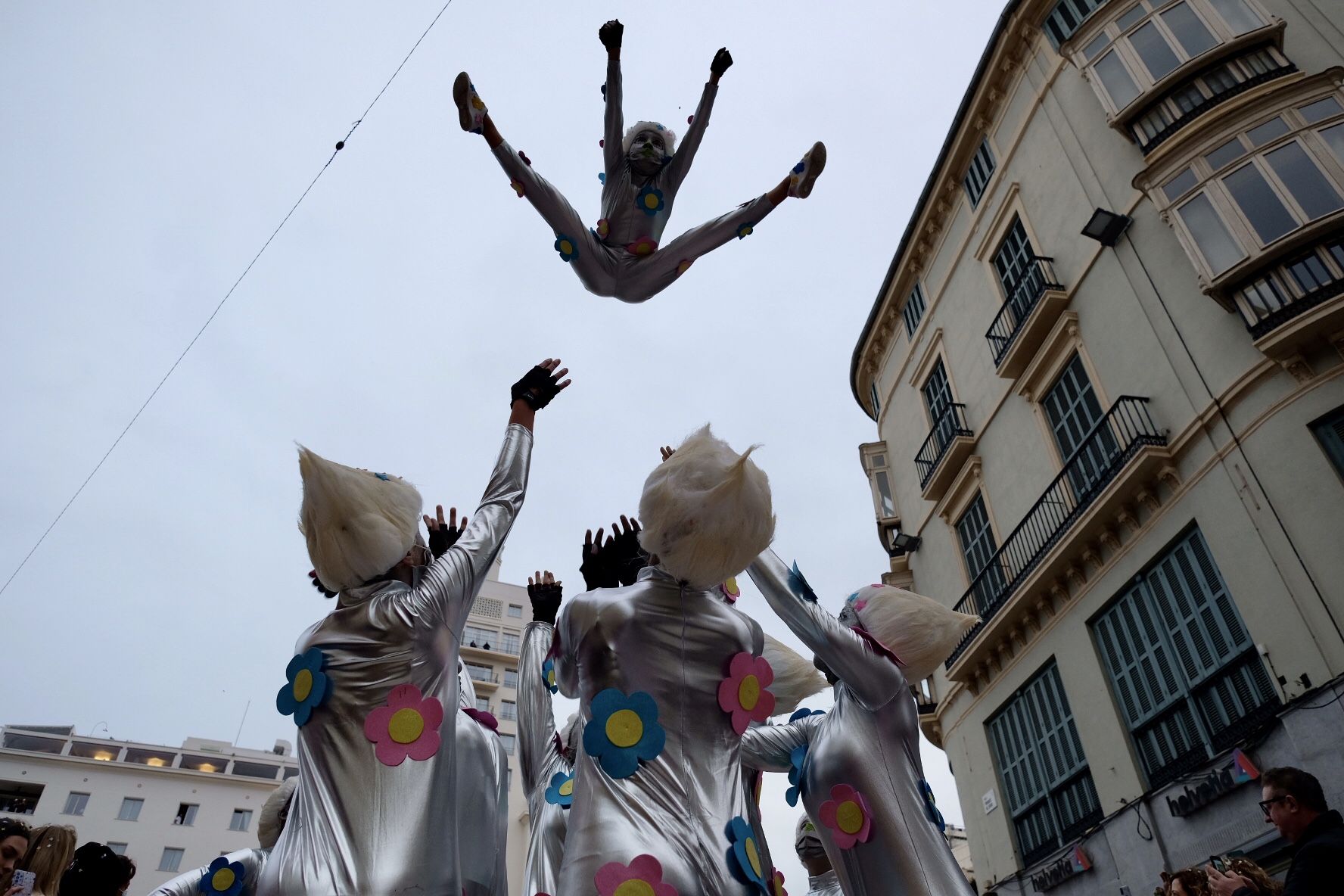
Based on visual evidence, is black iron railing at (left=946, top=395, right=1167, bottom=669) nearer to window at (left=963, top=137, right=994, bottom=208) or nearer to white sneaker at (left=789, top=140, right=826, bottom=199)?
window at (left=963, top=137, right=994, bottom=208)

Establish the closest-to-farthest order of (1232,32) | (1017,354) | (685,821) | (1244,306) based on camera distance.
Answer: (685,821) → (1244,306) → (1232,32) → (1017,354)

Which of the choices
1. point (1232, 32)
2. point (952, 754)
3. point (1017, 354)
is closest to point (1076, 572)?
point (1017, 354)

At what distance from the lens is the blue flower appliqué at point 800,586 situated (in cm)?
297

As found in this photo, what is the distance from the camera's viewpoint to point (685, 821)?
207cm

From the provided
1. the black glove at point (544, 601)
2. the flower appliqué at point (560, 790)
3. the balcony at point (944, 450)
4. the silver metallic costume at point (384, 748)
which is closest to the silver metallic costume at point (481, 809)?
the flower appliqué at point (560, 790)

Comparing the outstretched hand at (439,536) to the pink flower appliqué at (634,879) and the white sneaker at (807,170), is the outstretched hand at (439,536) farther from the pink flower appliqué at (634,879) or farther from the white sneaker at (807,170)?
the white sneaker at (807,170)

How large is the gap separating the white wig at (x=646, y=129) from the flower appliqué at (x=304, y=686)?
349cm

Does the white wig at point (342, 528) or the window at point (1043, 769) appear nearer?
the white wig at point (342, 528)

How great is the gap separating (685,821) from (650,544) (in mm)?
698

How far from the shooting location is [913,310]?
19.9m

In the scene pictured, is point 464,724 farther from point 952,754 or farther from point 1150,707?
point 952,754

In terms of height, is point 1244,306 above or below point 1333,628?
above

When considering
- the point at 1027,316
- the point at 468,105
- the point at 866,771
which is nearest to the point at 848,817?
the point at 866,771

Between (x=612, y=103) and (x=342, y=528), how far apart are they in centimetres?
327
